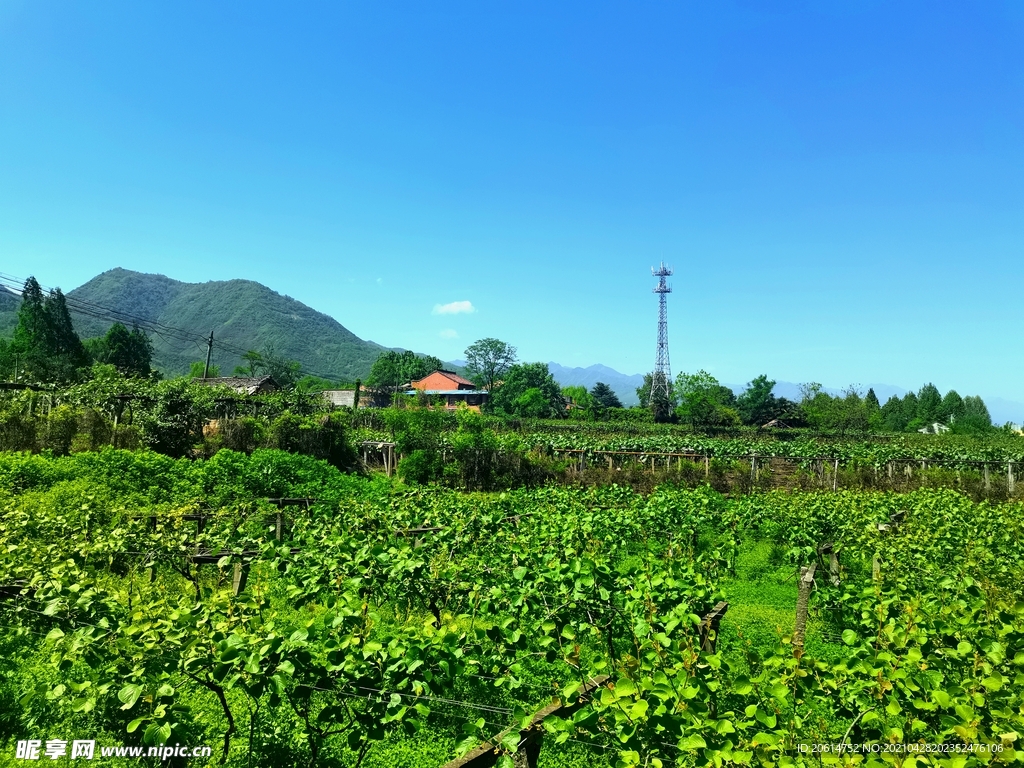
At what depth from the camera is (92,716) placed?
3729mm

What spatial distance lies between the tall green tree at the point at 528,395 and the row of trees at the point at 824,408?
12.5 meters

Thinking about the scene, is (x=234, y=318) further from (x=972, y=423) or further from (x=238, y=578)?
(x=238, y=578)

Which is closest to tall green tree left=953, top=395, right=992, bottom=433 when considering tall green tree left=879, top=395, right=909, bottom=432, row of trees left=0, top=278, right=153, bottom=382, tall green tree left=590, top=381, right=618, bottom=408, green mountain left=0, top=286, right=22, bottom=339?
tall green tree left=879, top=395, right=909, bottom=432

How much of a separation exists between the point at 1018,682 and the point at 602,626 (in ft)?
8.32

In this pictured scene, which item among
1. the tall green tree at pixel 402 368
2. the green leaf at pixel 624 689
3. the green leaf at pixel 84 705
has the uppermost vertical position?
the tall green tree at pixel 402 368

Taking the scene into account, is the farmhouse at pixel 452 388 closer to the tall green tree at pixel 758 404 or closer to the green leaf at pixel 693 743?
the tall green tree at pixel 758 404

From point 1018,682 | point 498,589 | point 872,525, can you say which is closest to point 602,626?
point 498,589

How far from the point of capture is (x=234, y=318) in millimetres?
160500

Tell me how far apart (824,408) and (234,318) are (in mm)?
153735

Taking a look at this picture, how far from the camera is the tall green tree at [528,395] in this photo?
6259 centimetres

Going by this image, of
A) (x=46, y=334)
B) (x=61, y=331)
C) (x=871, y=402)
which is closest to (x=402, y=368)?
(x=61, y=331)

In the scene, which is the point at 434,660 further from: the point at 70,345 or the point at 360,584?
the point at 70,345

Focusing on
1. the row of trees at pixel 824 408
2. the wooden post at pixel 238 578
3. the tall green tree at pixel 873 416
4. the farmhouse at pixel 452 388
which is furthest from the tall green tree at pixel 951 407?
the wooden post at pixel 238 578

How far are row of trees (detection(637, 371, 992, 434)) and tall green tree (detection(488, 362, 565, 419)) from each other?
41.0ft
